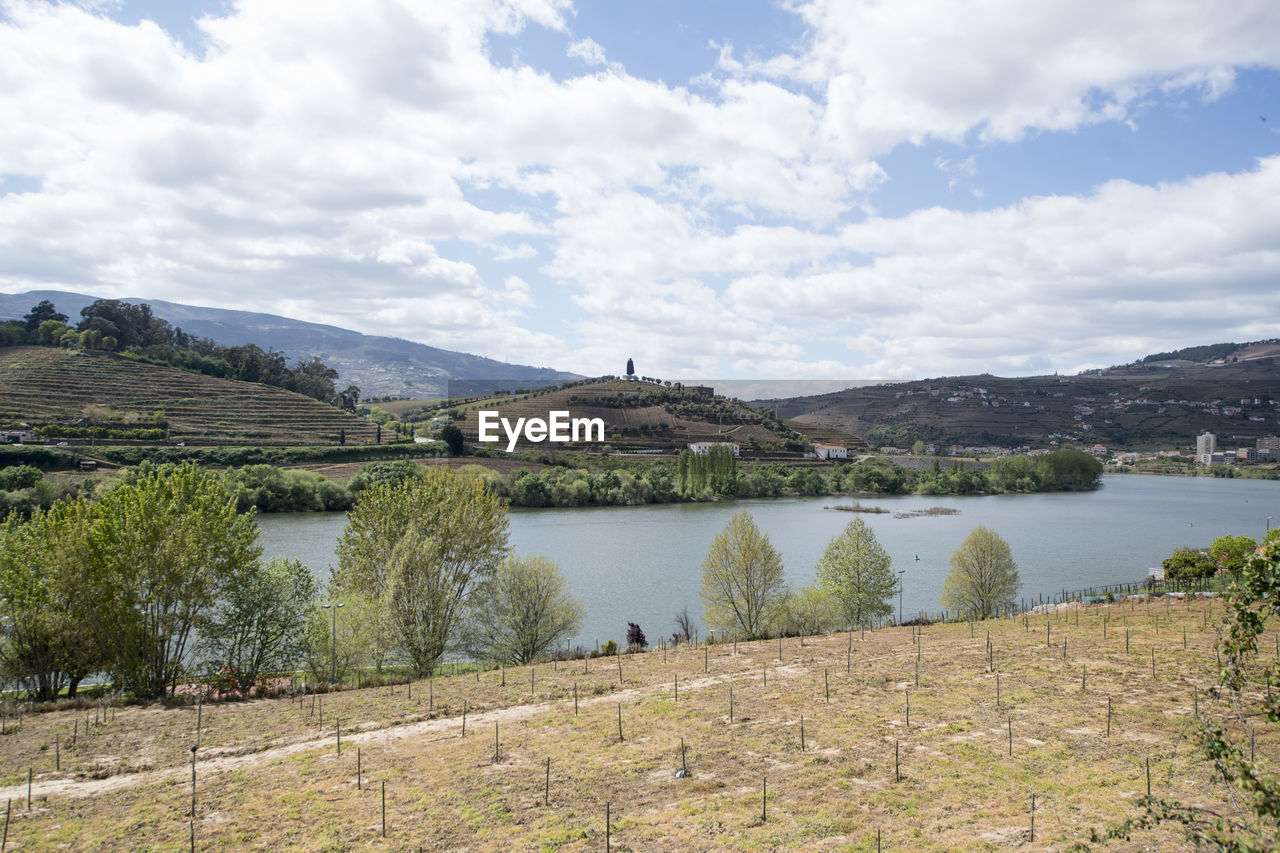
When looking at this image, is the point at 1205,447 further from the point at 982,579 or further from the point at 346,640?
the point at 346,640

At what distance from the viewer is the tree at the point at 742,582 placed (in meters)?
38.0

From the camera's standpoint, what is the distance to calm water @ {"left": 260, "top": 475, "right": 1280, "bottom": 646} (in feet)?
157

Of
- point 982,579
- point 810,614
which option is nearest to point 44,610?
point 810,614

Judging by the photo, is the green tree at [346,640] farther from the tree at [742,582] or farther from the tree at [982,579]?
the tree at [982,579]

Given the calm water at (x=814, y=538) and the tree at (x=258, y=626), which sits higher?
the tree at (x=258, y=626)

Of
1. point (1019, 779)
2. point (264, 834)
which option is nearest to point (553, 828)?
point (264, 834)

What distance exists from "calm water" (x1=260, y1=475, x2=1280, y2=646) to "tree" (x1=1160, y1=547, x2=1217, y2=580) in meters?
11.1

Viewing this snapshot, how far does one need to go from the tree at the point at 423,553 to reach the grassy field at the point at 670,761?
23.9 feet

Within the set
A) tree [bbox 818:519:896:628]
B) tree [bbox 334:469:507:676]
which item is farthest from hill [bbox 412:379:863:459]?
tree [bbox 334:469:507:676]

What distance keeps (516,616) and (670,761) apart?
65.7 ft

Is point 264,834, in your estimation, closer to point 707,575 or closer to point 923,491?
point 707,575

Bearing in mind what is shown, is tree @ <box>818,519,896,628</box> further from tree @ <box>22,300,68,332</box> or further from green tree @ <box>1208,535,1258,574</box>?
tree @ <box>22,300,68,332</box>

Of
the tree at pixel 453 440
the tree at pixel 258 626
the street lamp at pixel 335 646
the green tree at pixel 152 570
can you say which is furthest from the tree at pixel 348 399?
the green tree at pixel 152 570

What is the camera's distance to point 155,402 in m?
101
